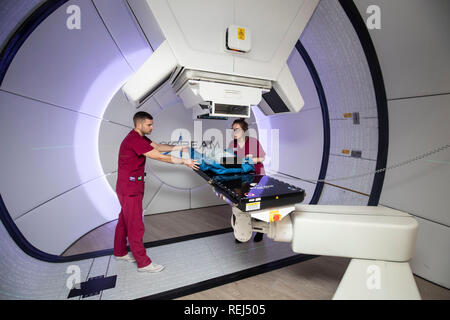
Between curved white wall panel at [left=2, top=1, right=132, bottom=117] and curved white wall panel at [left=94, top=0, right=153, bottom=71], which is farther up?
curved white wall panel at [left=94, top=0, right=153, bottom=71]

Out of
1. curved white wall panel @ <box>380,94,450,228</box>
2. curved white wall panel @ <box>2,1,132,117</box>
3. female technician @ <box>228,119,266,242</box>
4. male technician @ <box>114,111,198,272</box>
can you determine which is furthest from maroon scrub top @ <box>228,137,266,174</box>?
curved white wall panel @ <box>2,1,132,117</box>

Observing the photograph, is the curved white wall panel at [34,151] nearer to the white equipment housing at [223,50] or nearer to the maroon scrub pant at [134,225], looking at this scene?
the maroon scrub pant at [134,225]

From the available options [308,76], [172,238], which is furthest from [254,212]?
[308,76]

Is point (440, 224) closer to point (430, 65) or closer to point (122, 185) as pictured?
point (430, 65)

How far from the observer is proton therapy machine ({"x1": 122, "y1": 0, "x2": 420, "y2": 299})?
1.43 meters

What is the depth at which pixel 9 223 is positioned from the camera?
1809mm

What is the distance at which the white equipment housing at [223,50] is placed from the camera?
1.57 meters

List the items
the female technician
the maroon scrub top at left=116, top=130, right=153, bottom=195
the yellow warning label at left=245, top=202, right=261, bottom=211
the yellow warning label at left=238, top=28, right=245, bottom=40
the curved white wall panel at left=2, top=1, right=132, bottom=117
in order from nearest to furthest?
the yellow warning label at left=245, top=202, right=261, bottom=211, the yellow warning label at left=238, top=28, right=245, bottom=40, the curved white wall panel at left=2, top=1, right=132, bottom=117, the maroon scrub top at left=116, top=130, right=153, bottom=195, the female technician

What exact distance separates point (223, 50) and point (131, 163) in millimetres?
1383

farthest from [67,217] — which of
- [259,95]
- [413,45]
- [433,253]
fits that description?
[413,45]

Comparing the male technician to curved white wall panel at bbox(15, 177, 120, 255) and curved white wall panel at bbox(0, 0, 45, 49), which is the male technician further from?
curved white wall panel at bbox(0, 0, 45, 49)

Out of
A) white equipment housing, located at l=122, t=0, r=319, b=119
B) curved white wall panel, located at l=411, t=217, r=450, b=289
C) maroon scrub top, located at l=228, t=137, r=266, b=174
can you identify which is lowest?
curved white wall panel, located at l=411, t=217, r=450, b=289

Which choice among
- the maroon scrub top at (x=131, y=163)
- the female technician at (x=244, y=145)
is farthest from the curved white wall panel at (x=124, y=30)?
the female technician at (x=244, y=145)

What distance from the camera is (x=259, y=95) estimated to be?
1.94 m
